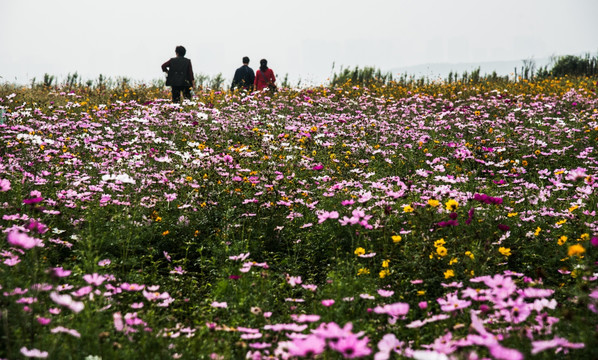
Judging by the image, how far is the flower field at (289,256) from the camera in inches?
76.2

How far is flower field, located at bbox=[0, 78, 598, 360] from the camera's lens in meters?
1.94

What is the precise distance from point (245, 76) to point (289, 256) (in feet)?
29.6

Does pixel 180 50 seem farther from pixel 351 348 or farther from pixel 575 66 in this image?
pixel 575 66

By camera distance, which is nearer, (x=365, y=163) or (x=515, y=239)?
(x=515, y=239)

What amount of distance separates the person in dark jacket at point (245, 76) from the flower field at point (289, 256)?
17.5 feet

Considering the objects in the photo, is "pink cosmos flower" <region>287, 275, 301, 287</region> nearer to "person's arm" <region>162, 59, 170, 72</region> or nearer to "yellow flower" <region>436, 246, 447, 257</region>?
"yellow flower" <region>436, 246, 447, 257</region>

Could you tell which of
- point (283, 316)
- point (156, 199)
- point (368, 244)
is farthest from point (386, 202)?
point (156, 199)

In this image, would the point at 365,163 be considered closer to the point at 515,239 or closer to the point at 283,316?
the point at 515,239

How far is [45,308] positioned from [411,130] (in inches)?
240

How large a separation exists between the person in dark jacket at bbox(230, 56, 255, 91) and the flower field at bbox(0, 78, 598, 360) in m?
5.34

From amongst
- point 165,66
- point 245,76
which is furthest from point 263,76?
point 165,66

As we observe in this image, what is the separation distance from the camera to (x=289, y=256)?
341 centimetres

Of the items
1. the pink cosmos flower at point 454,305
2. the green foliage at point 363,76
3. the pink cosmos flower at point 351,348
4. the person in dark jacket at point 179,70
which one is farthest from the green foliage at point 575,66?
the pink cosmos flower at point 351,348

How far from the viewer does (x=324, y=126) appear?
21.4 feet
